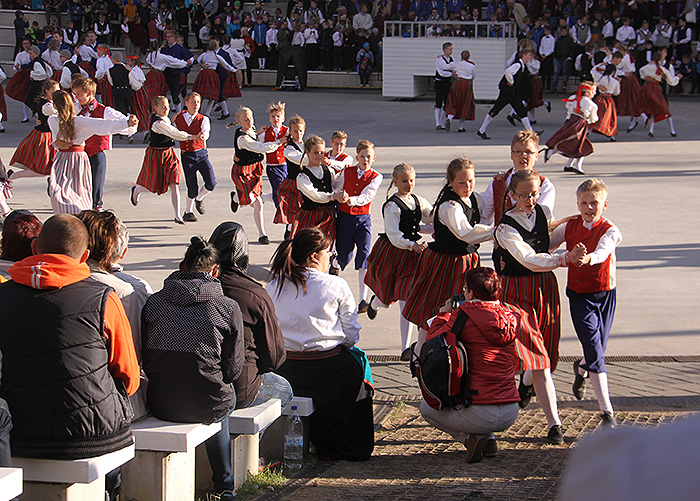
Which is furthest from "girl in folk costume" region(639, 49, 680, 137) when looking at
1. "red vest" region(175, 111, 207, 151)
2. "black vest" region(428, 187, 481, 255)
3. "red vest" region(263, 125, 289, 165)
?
"black vest" region(428, 187, 481, 255)

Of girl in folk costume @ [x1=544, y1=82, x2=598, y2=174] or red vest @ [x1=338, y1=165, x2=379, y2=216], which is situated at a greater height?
girl in folk costume @ [x1=544, y1=82, x2=598, y2=174]

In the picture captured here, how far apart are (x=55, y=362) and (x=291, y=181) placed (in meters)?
5.17

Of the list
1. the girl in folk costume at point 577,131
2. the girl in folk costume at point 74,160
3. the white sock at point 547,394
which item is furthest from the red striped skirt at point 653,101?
the white sock at point 547,394

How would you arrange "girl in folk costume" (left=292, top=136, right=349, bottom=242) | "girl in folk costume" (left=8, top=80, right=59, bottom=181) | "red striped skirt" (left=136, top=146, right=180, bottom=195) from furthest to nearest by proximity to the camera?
"girl in folk costume" (left=8, top=80, right=59, bottom=181)
"red striped skirt" (left=136, top=146, right=180, bottom=195)
"girl in folk costume" (left=292, top=136, right=349, bottom=242)

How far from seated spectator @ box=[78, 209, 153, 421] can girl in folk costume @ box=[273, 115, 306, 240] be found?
13.7 feet

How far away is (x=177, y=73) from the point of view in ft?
57.3

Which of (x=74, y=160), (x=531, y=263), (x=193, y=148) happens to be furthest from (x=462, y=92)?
(x=531, y=263)

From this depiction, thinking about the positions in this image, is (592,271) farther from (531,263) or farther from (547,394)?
(547,394)

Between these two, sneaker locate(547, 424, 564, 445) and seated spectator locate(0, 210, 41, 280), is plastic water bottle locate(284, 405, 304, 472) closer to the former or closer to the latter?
sneaker locate(547, 424, 564, 445)

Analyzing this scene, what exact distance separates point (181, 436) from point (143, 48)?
22464mm

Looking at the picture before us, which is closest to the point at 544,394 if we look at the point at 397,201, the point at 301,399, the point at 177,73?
the point at 301,399

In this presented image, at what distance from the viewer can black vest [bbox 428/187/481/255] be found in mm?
5254

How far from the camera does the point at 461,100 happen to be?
16.0 metres

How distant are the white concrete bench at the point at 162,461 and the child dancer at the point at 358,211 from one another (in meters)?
3.31
